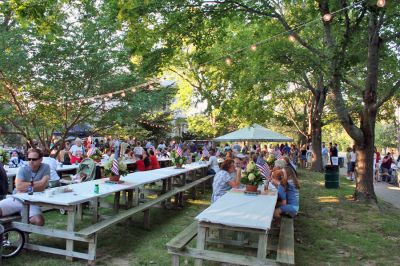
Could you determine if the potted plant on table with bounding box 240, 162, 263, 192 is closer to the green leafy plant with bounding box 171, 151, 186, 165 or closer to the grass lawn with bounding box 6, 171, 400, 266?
the grass lawn with bounding box 6, 171, 400, 266

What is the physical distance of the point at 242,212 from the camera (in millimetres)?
5039

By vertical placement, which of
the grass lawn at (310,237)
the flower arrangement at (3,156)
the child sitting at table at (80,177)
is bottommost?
the grass lawn at (310,237)

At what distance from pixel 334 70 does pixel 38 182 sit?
22.6ft

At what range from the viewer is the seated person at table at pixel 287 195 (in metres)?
6.71

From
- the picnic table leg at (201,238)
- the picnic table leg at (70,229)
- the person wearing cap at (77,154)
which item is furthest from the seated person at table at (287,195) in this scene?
the person wearing cap at (77,154)

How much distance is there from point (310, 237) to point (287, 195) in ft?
3.11

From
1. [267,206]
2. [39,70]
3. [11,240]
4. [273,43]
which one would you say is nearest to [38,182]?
[11,240]

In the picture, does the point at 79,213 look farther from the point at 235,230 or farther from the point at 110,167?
the point at 235,230

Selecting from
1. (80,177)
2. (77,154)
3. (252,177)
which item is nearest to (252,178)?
(252,177)

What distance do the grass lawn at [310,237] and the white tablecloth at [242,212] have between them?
968 mm

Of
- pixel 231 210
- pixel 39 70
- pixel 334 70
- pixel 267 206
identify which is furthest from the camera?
pixel 39 70

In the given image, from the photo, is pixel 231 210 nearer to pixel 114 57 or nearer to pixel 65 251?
pixel 65 251

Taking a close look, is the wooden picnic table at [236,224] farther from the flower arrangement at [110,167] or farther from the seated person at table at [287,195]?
the flower arrangement at [110,167]

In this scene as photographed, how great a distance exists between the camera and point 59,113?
58.4 ft
